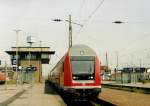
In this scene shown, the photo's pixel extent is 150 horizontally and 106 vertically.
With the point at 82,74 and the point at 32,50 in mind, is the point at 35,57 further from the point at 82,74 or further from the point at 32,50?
the point at 82,74

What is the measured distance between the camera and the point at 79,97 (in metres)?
28.4

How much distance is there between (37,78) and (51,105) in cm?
9701

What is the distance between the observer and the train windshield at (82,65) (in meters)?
28.9

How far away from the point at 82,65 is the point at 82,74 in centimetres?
64

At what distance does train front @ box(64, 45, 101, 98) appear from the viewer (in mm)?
28469

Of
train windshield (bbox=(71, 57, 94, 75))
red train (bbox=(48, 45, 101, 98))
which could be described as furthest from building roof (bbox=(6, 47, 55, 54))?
train windshield (bbox=(71, 57, 94, 75))

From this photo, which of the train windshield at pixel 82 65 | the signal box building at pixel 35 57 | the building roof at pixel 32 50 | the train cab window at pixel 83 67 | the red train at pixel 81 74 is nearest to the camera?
the red train at pixel 81 74

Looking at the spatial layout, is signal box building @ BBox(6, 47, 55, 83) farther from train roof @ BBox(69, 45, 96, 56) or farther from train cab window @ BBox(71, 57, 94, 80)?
train cab window @ BBox(71, 57, 94, 80)

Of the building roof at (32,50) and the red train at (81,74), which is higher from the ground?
the building roof at (32,50)

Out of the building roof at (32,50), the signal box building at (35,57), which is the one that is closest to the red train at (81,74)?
the signal box building at (35,57)

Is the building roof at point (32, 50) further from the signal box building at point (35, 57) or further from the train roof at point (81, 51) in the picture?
the train roof at point (81, 51)

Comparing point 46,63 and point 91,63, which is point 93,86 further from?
point 46,63

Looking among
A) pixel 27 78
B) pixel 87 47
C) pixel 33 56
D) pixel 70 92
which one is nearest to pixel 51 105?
pixel 70 92

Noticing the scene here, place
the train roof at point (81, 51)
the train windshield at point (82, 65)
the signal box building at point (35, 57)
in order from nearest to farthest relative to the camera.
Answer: the train windshield at point (82, 65) < the train roof at point (81, 51) < the signal box building at point (35, 57)
